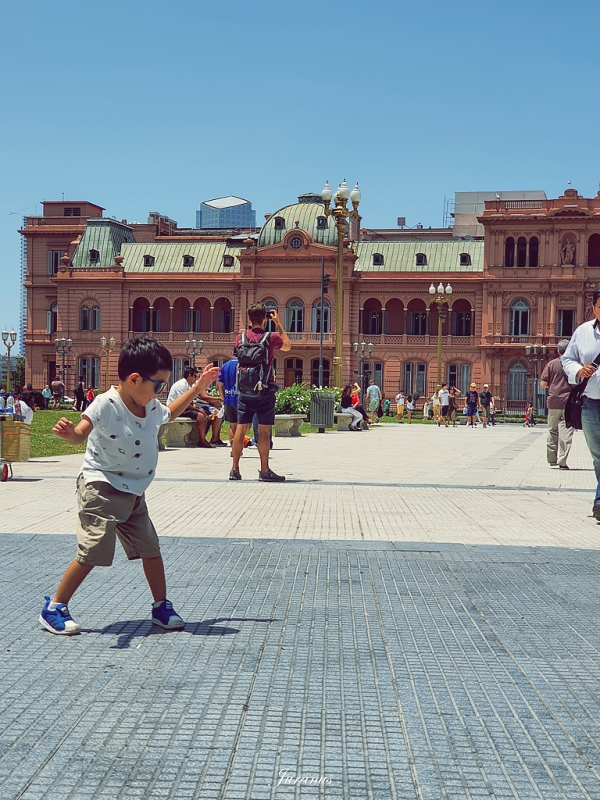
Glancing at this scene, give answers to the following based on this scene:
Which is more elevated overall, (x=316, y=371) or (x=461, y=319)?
(x=461, y=319)

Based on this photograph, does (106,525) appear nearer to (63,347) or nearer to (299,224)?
(63,347)

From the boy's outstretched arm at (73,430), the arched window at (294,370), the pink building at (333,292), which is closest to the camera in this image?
the boy's outstretched arm at (73,430)

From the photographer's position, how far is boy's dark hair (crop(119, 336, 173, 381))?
447 cm

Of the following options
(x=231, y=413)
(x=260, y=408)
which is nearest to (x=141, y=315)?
(x=231, y=413)

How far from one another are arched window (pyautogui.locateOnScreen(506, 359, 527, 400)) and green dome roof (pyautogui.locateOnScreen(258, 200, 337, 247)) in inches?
586

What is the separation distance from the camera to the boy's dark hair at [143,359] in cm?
447

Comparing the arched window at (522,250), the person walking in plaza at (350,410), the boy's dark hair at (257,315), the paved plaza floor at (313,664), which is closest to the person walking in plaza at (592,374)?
the paved plaza floor at (313,664)

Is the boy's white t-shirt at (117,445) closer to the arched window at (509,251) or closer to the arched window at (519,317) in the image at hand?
the arched window at (519,317)

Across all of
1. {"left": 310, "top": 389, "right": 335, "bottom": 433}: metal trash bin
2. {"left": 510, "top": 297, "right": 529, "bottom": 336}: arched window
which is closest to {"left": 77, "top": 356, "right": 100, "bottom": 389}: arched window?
{"left": 510, "top": 297, "right": 529, "bottom": 336}: arched window

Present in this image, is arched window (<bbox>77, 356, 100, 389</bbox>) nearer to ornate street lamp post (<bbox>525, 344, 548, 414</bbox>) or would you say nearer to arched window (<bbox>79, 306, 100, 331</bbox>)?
arched window (<bbox>79, 306, 100, 331</bbox>)

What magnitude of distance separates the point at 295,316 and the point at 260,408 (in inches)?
2303

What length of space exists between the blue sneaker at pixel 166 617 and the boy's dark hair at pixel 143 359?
1059 millimetres

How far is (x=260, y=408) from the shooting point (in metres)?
10.7

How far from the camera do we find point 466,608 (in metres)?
5.11
